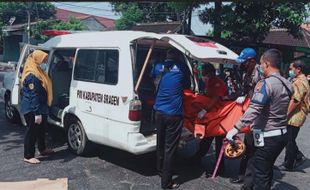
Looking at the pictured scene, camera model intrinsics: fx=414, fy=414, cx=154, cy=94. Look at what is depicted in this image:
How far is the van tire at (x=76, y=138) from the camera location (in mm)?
6391

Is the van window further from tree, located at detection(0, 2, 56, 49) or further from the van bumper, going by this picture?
tree, located at detection(0, 2, 56, 49)

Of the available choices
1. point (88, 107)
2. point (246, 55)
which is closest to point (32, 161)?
point (88, 107)

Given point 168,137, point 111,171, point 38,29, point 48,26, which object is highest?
point 48,26

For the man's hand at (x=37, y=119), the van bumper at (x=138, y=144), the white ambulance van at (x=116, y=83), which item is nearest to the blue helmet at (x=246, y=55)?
the white ambulance van at (x=116, y=83)

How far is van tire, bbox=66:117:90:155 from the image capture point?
6.39 meters

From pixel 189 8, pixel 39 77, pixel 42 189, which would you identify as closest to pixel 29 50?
pixel 39 77

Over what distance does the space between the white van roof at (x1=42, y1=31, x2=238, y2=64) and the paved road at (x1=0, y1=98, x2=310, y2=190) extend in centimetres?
175

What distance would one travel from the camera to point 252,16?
579 inches

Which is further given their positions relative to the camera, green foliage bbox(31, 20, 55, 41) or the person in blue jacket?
green foliage bbox(31, 20, 55, 41)

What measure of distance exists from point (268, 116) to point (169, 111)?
1.31m

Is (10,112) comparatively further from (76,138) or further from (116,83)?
(116,83)

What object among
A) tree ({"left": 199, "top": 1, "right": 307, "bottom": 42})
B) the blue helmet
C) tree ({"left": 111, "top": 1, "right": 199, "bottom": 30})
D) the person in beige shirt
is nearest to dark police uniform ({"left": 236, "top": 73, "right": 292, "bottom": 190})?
the blue helmet

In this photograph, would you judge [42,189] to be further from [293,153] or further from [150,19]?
[150,19]

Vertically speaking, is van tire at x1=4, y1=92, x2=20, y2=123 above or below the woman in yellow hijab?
below
